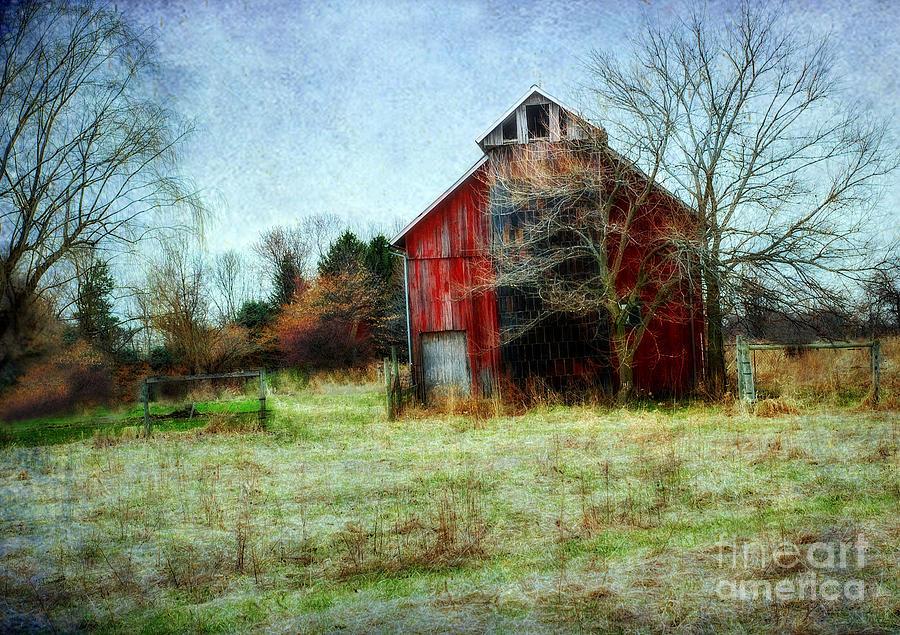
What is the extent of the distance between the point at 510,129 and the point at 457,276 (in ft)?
11.8

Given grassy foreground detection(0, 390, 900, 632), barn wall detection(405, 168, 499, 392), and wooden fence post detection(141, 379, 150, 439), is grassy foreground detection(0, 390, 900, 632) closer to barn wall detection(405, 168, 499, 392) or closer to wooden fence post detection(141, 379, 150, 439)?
wooden fence post detection(141, 379, 150, 439)

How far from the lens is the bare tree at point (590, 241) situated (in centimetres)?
1329

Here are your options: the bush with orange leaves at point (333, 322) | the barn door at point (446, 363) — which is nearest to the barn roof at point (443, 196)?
the barn door at point (446, 363)

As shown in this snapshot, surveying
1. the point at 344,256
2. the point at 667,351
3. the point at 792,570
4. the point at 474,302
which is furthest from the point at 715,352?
the point at 344,256

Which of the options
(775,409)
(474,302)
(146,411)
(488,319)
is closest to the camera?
(775,409)

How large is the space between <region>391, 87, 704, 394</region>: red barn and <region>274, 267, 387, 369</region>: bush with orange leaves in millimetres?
17988

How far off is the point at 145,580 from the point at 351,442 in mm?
6403

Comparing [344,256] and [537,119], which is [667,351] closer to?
[537,119]

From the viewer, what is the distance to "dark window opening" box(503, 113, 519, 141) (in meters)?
14.6

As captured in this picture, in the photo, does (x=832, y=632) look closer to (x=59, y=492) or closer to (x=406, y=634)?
(x=406, y=634)

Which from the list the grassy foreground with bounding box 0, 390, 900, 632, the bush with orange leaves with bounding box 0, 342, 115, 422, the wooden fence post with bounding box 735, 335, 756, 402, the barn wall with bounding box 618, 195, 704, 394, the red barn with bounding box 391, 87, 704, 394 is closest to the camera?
the bush with orange leaves with bounding box 0, 342, 115, 422

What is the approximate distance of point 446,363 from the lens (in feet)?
49.9

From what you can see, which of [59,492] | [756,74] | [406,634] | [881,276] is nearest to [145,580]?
[406,634]

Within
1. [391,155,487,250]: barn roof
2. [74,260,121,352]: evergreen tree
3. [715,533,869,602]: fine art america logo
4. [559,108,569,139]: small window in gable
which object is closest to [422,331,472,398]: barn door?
[391,155,487,250]: barn roof
